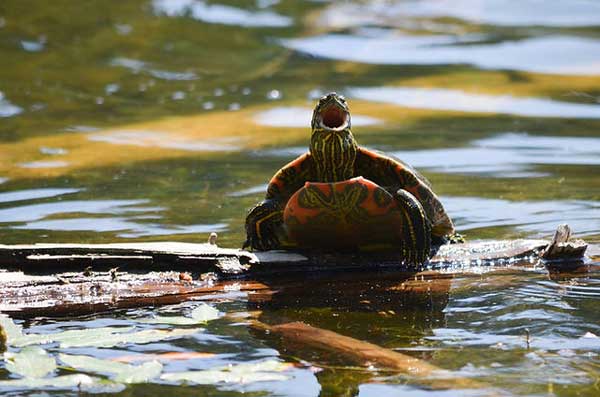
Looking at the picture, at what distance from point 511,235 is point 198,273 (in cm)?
147

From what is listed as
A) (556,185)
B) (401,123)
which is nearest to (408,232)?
(556,185)

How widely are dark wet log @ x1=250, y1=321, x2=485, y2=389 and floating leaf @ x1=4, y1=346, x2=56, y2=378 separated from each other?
60cm

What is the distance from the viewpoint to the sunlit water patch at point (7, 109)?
7526 millimetres

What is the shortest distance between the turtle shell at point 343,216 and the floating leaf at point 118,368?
1.02 metres

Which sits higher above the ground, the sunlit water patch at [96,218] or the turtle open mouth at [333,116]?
the turtle open mouth at [333,116]

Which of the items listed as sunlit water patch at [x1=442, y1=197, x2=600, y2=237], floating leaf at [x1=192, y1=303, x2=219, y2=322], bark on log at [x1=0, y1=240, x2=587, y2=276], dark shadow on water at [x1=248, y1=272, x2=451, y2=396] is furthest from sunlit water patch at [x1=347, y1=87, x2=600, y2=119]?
floating leaf at [x1=192, y1=303, x2=219, y2=322]

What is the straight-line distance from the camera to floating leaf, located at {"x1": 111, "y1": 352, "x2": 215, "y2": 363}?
267 cm

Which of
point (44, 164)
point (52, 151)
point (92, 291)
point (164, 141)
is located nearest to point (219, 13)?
point (164, 141)

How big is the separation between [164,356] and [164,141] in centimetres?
417

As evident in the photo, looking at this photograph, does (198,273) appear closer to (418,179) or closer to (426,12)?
(418,179)

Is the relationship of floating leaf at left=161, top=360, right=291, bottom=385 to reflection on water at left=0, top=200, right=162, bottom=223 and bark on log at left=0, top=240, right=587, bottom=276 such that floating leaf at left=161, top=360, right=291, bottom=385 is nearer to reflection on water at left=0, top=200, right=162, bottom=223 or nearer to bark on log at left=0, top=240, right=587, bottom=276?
bark on log at left=0, top=240, right=587, bottom=276

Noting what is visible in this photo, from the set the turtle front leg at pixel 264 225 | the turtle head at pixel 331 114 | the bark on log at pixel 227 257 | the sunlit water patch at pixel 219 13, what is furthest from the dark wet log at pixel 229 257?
the sunlit water patch at pixel 219 13

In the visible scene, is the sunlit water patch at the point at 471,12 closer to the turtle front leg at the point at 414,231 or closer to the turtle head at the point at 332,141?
the turtle head at the point at 332,141

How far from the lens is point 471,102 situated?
25.7 feet
